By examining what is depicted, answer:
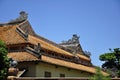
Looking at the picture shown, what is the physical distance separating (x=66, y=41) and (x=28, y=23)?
1107cm

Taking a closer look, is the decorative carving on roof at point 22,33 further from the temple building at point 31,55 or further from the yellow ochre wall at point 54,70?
the yellow ochre wall at point 54,70

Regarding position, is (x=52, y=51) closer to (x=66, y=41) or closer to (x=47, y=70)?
(x=47, y=70)

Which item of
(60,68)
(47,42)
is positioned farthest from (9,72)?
(47,42)

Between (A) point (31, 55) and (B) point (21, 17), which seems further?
(B) point (21, 17)

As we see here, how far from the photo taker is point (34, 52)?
19375 millimetres

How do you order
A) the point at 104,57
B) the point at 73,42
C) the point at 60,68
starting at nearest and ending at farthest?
the point at 60,68
the point at 73,42
the point at 104,57

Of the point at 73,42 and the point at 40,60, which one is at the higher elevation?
the point at 73,42

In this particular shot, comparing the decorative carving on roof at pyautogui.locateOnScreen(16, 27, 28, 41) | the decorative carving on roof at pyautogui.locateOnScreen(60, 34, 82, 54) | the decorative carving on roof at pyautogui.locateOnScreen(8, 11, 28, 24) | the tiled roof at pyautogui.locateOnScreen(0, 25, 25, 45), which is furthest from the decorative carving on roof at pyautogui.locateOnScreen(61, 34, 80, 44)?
the decorative carving on roof at pyautogui.locateOnScreen(16, 27, 28, 41)

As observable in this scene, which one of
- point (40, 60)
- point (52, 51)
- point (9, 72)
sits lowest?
point (9, 72)

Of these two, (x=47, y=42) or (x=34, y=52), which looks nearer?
(x=34, y=52)

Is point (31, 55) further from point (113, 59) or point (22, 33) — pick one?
point (113, 59)

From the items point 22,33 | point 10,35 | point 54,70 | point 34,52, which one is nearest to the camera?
point 34,52

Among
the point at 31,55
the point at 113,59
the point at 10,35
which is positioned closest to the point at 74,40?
the point at 113,59

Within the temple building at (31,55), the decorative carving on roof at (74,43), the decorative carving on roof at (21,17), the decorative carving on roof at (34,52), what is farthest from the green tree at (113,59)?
the decorative carving on roof at (34,52)
